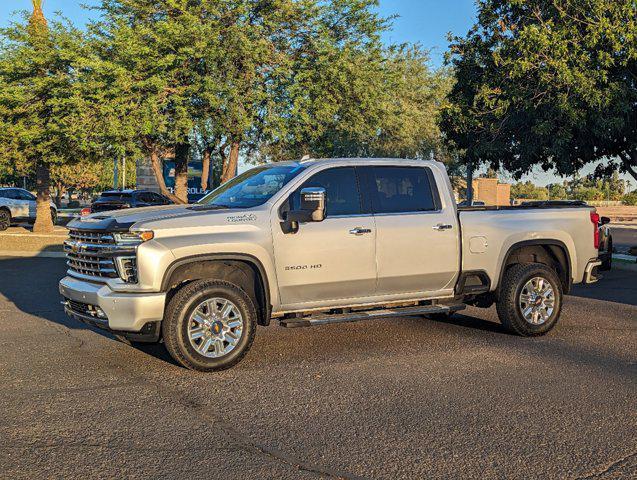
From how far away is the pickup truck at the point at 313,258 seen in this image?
6082mm

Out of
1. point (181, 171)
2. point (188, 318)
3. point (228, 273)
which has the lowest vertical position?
point (188, 318)

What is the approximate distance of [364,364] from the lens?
6.46 metres

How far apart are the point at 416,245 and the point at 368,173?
0.92 metres

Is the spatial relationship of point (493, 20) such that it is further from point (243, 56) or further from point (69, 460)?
point (69, 460)

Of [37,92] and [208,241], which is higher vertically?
[37,92]

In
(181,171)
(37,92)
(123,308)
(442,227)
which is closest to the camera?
(123,308)

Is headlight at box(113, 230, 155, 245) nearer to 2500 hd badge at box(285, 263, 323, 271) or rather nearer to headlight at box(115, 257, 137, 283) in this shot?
headlight at box(115, 257, 137, 283)

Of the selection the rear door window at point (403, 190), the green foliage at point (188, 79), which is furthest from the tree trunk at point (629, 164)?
the rear door window at point (403, 190)

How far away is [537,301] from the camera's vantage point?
25.6 feet

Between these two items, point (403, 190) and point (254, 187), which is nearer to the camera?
point (254, 187)

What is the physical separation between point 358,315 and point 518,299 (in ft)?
6.68

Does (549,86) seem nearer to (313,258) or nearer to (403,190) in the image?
(403,190)

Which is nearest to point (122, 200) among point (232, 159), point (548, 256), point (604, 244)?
point (232, 159)

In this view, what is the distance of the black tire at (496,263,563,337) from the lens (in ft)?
25.2
